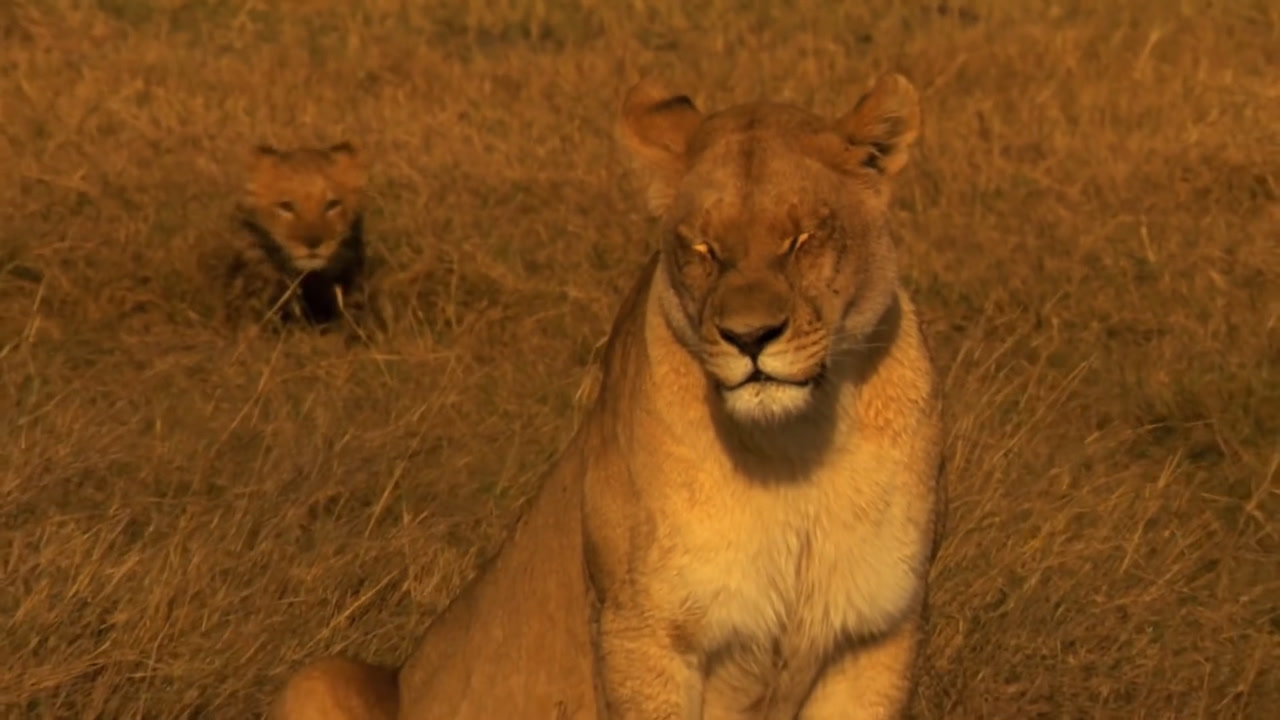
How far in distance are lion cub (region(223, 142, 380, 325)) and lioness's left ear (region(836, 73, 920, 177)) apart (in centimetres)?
331

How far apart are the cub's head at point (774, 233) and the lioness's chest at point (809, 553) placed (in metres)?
0.11

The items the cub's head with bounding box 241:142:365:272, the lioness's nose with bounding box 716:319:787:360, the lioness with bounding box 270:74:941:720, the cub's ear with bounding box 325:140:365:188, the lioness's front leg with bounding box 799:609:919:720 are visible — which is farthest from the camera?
the cub's ear with bounding box 325:140:365:188

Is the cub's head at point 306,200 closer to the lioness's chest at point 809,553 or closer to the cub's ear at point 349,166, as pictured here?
the cub's ear at point 349,166

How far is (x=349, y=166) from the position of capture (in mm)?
6844

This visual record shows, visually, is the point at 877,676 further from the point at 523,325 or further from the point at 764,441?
the point at 523,325

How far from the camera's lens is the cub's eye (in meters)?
2.95

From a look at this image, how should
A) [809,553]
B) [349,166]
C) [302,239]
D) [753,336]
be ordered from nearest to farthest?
[753,336] < [809,553] < [302,239] < [349,166]

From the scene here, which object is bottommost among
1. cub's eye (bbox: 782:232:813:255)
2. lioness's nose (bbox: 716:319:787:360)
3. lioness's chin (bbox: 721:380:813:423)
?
lioness's chin (bbox: 721:380:813:423)

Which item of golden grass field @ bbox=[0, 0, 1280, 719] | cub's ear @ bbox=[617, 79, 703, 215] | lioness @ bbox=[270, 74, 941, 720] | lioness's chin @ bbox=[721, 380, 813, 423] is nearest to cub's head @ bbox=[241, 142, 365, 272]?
golden grass field @ bbox=[0, 0, 1280, 719]

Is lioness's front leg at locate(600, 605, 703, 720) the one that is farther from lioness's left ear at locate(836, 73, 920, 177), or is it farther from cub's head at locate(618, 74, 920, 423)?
lioness's left ear at locate(836, 73, 920, 177)

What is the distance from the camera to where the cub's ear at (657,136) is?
3154mm

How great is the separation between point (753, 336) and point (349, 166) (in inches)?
162

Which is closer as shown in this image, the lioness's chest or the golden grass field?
the lioness's chest

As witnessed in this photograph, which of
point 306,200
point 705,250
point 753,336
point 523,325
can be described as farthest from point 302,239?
point 753,336
